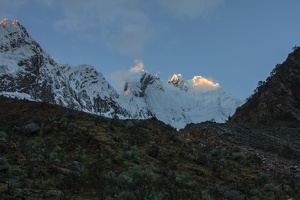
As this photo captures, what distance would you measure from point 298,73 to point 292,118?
17029mm

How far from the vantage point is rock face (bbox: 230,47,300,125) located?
56.8 m

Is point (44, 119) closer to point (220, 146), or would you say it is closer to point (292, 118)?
point (220, 146)

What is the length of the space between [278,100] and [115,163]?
174 ft

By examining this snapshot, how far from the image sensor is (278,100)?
61594 mm

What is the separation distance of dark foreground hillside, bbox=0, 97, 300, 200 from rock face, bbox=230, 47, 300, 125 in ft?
120

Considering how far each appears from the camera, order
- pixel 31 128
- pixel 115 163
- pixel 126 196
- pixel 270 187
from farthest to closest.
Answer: pixel 31 128 < pixel 270 187 < pixel 115 163 < pixel 126 196

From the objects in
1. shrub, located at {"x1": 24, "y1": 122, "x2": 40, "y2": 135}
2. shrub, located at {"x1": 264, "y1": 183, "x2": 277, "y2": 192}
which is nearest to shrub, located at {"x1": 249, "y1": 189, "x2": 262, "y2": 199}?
shrub, located at {"x1": 264, "y1": 183, "x2": 277, "y2": 192}

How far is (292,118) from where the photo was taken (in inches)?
2163

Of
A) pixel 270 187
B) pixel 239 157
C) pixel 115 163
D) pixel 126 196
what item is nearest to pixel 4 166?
pixel 126 196

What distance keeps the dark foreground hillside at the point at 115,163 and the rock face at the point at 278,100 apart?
3657 centimetres

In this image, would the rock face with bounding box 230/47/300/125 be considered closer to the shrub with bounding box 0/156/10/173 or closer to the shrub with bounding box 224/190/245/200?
the shrub with bounding box 224/190/245/200

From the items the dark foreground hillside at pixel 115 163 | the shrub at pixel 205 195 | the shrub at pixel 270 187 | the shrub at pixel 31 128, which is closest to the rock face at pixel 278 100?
the dark foreground hillside at pixel 115 163

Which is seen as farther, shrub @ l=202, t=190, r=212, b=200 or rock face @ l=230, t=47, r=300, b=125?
rock face @ l=230, t=47, r=300, b=125

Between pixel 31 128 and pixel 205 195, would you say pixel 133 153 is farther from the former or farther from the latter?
pixel 31 128
